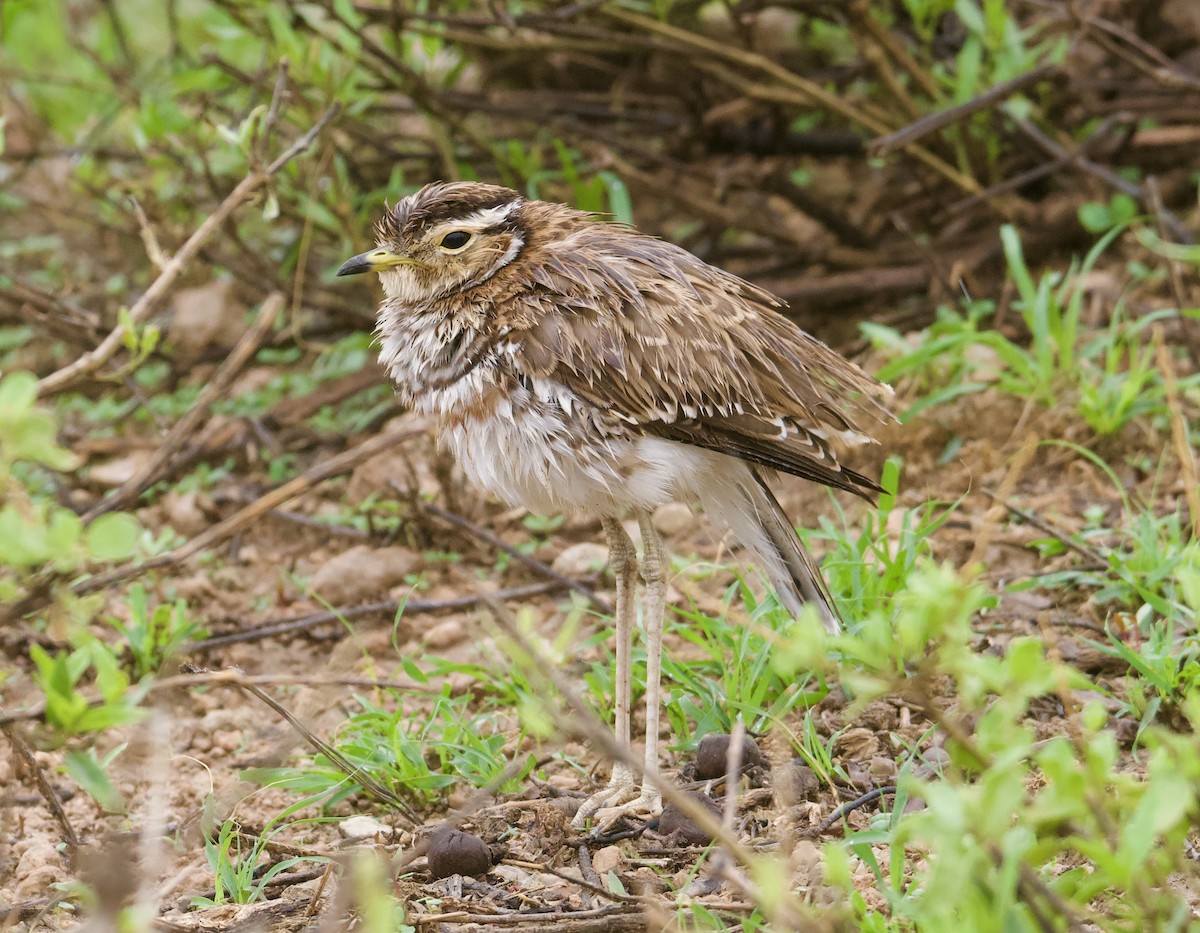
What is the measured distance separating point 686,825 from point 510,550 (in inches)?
71.9

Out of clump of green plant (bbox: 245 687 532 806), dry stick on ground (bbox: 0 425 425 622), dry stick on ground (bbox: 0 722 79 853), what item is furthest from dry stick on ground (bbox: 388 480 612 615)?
dry stick on ground (bbox: 0 425 425 622)

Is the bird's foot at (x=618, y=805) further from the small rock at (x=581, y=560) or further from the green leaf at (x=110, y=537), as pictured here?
the green leaf at (x=110, y=537)

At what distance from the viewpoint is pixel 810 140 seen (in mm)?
7012

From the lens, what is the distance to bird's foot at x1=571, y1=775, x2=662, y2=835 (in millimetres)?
3609

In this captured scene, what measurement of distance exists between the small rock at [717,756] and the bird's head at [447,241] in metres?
1.52

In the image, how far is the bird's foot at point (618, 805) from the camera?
11.8 ft

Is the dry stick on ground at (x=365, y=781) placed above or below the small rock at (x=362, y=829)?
above

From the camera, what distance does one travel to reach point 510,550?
5.15 metres

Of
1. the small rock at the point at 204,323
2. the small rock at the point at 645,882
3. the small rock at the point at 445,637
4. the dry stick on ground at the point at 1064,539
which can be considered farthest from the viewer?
the small rock at the point at 204,323

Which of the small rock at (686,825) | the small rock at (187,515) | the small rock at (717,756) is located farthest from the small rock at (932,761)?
the small rock at (187,515)

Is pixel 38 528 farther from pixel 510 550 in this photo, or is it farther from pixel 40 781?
pixel 510 550

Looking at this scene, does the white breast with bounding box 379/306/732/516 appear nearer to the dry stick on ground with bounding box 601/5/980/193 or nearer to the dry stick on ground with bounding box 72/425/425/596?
the dry stick on ground with bounding box 72/425/425/596

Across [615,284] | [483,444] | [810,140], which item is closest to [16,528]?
[483,444]

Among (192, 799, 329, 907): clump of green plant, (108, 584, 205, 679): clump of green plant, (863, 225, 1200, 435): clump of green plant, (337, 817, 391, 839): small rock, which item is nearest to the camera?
(192, 799, 329, 907): clump of green plant
